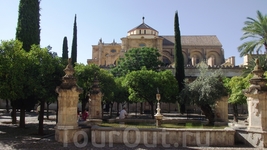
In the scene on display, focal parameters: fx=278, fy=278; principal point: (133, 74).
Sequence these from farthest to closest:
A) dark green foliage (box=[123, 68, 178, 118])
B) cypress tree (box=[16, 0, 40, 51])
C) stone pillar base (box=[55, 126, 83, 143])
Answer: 1. dark green foliage (box=[123, 68, 178, 118])
2. cypress tree (box=[16, 0, 40, 51])
3. stone pillar base (box=[55, 126, 83, 143])

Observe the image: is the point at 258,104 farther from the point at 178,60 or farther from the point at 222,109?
the point at 178,60

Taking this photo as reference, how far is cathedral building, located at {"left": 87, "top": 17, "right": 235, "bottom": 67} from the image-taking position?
181 ft

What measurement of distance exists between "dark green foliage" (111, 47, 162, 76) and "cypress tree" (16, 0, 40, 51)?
2088cm

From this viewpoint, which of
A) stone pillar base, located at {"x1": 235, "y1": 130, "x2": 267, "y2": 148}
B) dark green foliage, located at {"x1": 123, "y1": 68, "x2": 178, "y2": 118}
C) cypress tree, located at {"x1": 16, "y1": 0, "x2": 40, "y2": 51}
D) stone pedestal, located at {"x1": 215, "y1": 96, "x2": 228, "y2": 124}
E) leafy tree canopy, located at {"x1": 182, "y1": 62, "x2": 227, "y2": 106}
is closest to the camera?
stone pillar base, located at {"x1": 235, "y1": 130, "x2": 267, "y2": 148}

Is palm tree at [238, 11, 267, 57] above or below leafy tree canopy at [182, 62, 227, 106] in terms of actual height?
above

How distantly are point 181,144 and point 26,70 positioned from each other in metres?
8.02

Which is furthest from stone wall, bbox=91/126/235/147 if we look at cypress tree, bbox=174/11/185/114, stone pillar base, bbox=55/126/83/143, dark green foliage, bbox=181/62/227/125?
cypress tree, bbox=174/11/185/114

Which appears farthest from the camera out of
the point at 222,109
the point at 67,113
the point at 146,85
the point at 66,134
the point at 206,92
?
the point at 146,85

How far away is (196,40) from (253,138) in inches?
2158

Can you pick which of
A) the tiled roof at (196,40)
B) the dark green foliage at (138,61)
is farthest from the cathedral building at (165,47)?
the dark green foliage at (138,61)

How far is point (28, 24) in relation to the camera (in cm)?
1780

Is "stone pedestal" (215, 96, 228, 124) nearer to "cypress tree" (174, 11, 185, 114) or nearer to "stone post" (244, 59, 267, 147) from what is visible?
"stone post" (244, 59, 267, 147)

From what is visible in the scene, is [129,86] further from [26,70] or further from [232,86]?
[26,70]

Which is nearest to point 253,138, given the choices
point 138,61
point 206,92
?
point 206,92
